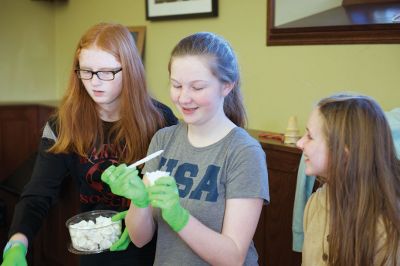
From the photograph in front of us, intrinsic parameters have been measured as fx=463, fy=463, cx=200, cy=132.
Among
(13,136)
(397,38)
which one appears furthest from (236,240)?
(13,136)

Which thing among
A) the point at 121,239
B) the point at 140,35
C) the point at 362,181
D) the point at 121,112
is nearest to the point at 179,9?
the point at 140,35

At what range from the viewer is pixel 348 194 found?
3.57 ft

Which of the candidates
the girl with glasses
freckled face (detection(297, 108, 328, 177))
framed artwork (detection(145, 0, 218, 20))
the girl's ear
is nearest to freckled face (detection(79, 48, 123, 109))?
the girl with glasses

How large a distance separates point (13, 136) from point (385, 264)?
307 centimetres

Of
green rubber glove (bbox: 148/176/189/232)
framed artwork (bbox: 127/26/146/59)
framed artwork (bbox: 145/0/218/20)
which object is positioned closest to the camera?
green rubber glove (bbox: 148/176/189/232)

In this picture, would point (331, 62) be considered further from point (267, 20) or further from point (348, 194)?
point (348, 194)

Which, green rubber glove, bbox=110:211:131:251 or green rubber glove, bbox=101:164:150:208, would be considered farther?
green rubber glove, bbox=110:211:131:251

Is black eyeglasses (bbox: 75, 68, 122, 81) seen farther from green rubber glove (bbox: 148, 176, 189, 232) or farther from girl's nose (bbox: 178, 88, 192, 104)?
green rubber glove (bbox: 148, 176, 189, 232)

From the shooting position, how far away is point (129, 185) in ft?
3.45

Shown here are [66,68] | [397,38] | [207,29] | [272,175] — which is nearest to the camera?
[397,38]

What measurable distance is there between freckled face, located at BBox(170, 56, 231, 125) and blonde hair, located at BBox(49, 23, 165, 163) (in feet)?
1.09

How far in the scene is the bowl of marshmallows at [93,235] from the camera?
1.25 metres

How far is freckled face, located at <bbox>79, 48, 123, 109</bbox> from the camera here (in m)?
1.38

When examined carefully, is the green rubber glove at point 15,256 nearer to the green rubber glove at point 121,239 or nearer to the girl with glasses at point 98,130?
the girl with glasses at point 98,130
